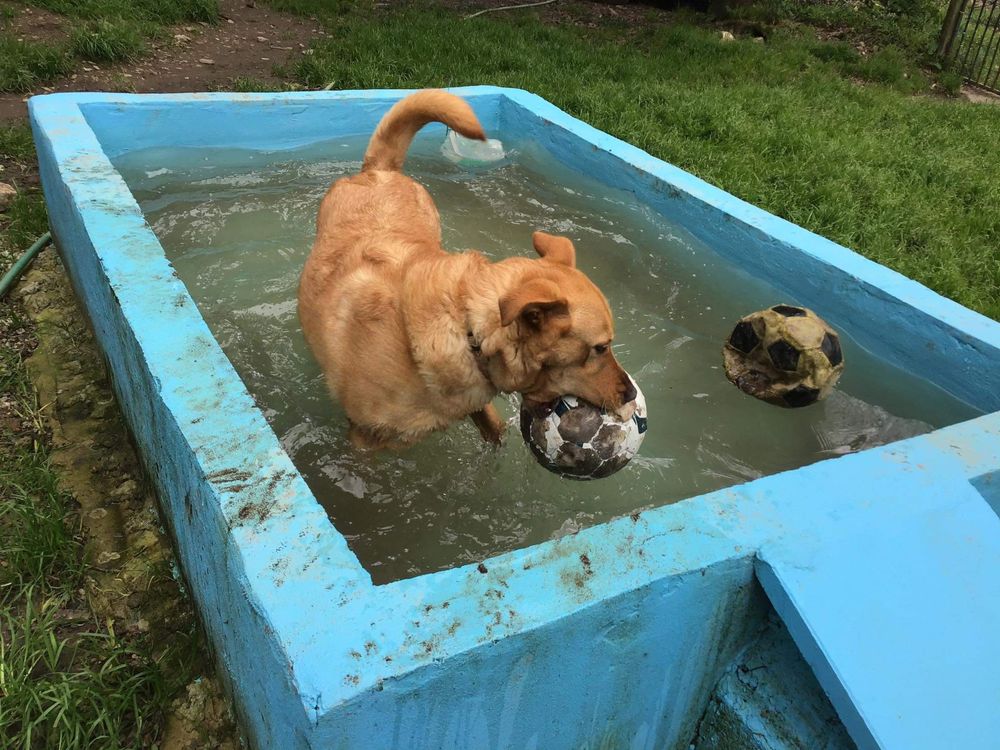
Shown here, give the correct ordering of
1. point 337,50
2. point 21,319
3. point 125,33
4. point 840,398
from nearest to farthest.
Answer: point 840,398 → point 21,319 → point 125,33 → point 337,50

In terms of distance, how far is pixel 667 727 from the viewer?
2.31m

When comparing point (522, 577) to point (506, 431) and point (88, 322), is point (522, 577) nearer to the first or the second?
point (506, 431)

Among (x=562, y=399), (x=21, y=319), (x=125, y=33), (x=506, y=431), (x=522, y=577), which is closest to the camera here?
(x=522, y=577)

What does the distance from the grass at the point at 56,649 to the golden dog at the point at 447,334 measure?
4.01 feet

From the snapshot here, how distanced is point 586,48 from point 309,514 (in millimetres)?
10096

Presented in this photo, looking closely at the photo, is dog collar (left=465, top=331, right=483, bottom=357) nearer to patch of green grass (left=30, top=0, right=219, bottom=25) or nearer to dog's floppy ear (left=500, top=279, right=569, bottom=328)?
dog's floppy ear (left=500, top=279, right=569, bottom=328)

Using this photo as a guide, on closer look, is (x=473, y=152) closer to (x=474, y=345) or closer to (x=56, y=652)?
(x=474, y=345)

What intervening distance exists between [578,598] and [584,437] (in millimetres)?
1028

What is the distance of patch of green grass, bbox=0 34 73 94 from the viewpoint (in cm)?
716

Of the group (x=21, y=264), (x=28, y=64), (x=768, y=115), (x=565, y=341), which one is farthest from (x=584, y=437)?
(x=28, y=64)

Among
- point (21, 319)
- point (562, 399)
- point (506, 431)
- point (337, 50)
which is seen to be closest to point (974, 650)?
point (562, 399)

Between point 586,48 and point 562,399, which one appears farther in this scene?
A: point 586,48

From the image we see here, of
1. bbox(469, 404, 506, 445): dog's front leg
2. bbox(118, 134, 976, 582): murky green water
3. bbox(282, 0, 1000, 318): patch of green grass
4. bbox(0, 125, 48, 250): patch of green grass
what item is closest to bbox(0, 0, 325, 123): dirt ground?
bbox(282, 0, 1000, 318): patch of green grass

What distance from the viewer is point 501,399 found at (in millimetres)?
4273
